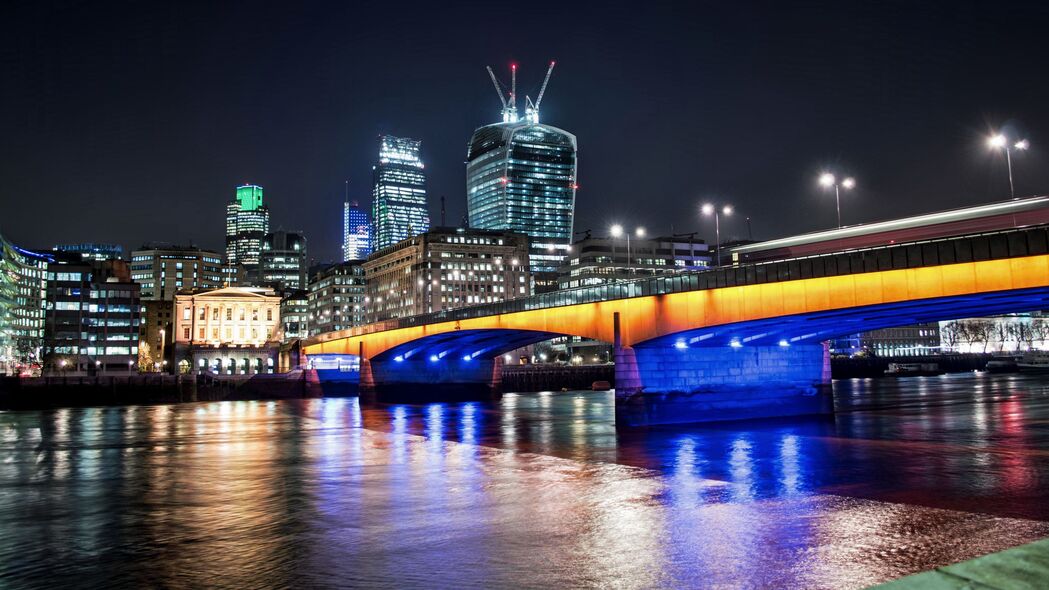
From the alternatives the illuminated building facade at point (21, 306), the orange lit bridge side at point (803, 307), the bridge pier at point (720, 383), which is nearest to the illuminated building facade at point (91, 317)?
the illuminated building facade at point (21, 306)

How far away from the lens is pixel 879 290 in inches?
1547

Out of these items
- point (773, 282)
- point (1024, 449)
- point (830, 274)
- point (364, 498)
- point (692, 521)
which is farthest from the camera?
point (773, 282)

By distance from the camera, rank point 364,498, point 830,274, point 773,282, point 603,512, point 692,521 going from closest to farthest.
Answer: point 692,521
point 603,512
point 364,498
point 830,274
point 773,282

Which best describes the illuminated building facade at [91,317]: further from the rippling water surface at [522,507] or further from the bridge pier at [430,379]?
the rippling water surface at [522,507]

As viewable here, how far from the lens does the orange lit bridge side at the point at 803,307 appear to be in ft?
117

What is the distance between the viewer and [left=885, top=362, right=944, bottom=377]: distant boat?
17412 centimetres

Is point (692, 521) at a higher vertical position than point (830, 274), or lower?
lower

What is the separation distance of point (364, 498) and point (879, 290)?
27.9 m

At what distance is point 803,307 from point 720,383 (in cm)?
1326

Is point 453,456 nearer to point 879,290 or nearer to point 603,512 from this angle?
point 603,512

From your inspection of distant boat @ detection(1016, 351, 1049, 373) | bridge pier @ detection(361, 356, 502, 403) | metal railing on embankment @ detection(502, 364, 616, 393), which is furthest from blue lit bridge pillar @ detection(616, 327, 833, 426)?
distant boat @ detection(1016, 351, 1049, 373)

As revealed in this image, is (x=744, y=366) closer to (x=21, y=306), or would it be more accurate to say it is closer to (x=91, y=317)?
(x=91, y=317)

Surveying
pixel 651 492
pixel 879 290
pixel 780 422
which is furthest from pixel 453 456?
pixel 780 422

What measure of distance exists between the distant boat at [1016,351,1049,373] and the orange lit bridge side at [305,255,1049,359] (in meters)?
149
